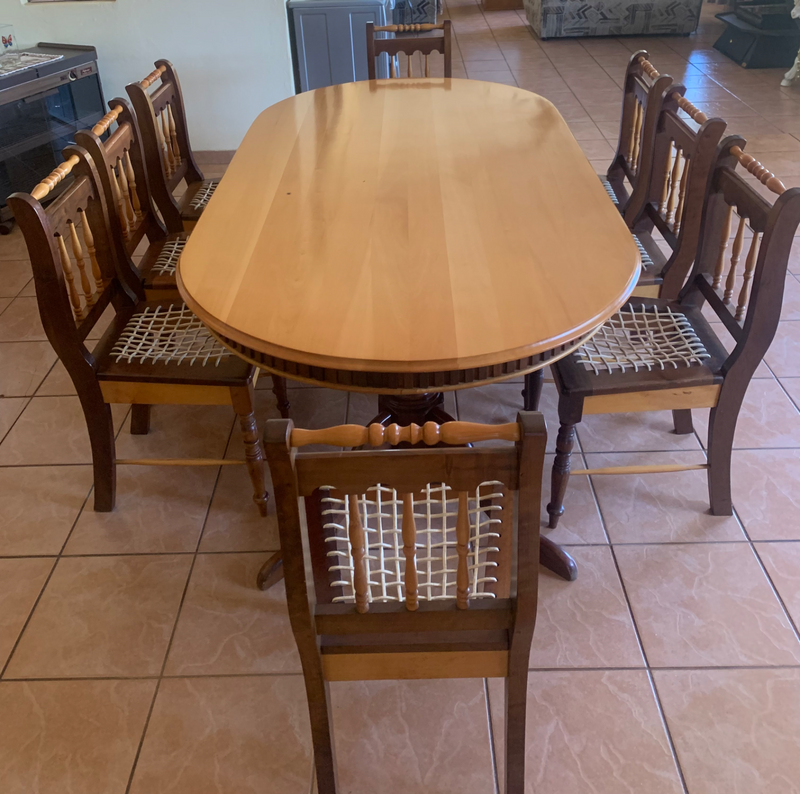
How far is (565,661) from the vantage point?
5.14 feet

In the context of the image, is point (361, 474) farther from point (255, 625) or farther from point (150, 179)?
point (150, 179)

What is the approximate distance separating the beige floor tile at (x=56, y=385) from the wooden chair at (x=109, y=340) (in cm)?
64

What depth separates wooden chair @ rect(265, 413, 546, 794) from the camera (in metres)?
0.88

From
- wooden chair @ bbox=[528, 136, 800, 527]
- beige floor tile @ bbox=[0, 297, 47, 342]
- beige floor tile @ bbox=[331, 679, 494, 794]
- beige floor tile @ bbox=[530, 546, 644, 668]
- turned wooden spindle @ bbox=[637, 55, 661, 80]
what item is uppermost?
turned wooden spindle @ bbox=[637, 55, 661, 80]

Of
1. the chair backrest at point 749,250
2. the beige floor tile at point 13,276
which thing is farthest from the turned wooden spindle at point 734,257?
the beige floor tile at point 13,276

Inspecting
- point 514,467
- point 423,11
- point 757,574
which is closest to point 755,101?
point 423,11

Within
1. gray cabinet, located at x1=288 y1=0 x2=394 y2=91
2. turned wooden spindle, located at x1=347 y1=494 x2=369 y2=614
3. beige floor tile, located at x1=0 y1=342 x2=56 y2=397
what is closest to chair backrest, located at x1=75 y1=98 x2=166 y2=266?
beige floor tile, located at x1=0 y1=342 x2=56 y2=397

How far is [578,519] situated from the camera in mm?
1904

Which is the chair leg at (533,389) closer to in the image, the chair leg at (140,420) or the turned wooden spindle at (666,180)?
the turned wooden spindle at (666,180)

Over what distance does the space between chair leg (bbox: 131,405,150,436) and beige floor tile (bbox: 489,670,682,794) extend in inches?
51.3

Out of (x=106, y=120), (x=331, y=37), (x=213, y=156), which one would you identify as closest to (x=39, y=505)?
(x=106, y=120)

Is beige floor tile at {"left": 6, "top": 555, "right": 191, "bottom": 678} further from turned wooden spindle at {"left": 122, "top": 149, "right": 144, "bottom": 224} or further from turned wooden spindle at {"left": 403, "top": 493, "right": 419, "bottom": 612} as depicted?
turned wooden spindle at {"left": 122, "top": 149, "right": 144, "bottom": 224}

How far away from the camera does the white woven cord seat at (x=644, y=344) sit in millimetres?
1688

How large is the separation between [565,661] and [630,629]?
0.18 meters
